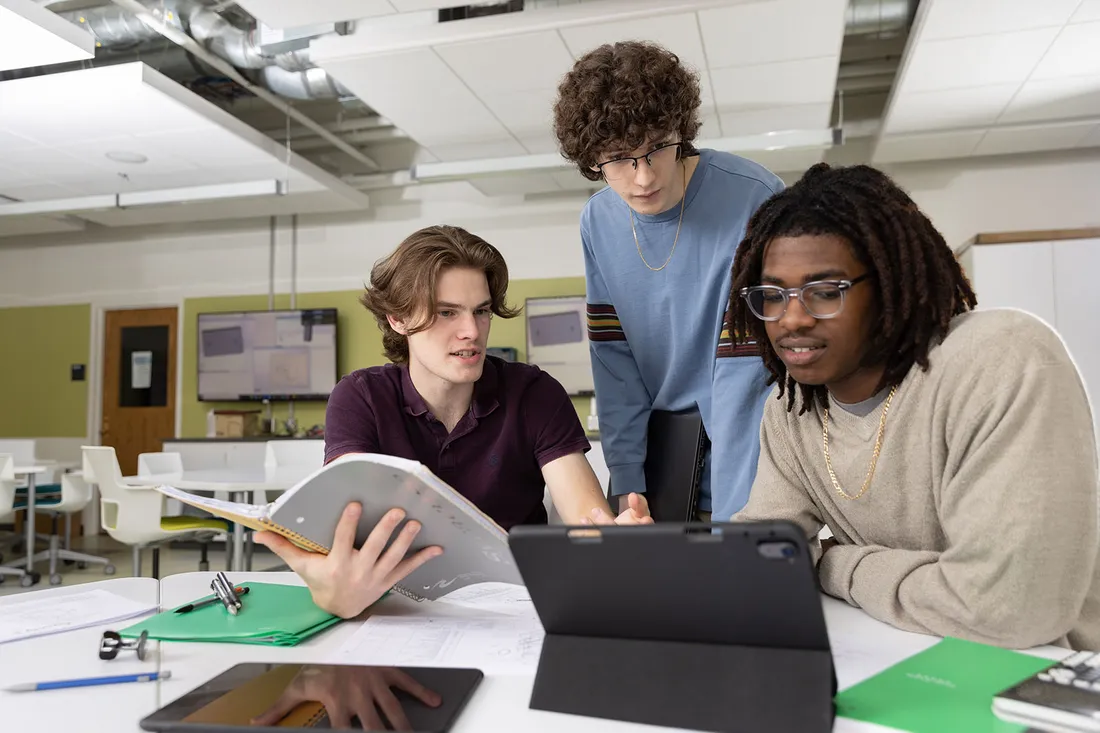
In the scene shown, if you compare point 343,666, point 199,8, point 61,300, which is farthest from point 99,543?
point 343,666

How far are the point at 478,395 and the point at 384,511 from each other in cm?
65

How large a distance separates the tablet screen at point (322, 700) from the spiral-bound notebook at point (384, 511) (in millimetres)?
185

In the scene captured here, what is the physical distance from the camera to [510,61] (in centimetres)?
432

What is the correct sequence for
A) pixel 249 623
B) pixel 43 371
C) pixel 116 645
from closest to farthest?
pixel 116 645, pixel 249 623, pixel 43 371

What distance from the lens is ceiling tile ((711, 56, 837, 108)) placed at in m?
4.45

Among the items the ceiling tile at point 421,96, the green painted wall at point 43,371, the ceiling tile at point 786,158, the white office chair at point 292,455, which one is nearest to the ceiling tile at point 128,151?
the ceiling tile at point 421,96

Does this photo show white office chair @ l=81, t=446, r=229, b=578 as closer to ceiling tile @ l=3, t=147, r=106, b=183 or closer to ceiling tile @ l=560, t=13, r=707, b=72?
ceiling tile @ l=3, t=147, r=106, b=183

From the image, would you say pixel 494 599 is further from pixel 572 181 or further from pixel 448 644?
pixel 572 181

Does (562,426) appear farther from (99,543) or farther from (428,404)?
(99,543)

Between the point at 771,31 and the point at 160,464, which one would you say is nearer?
the point at 771,31

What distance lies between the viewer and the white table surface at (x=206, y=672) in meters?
0.78

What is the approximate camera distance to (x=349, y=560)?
3.56 ft

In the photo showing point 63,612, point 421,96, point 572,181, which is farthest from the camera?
point 572,181

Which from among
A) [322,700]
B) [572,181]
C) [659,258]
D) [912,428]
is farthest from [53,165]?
[912,428]
